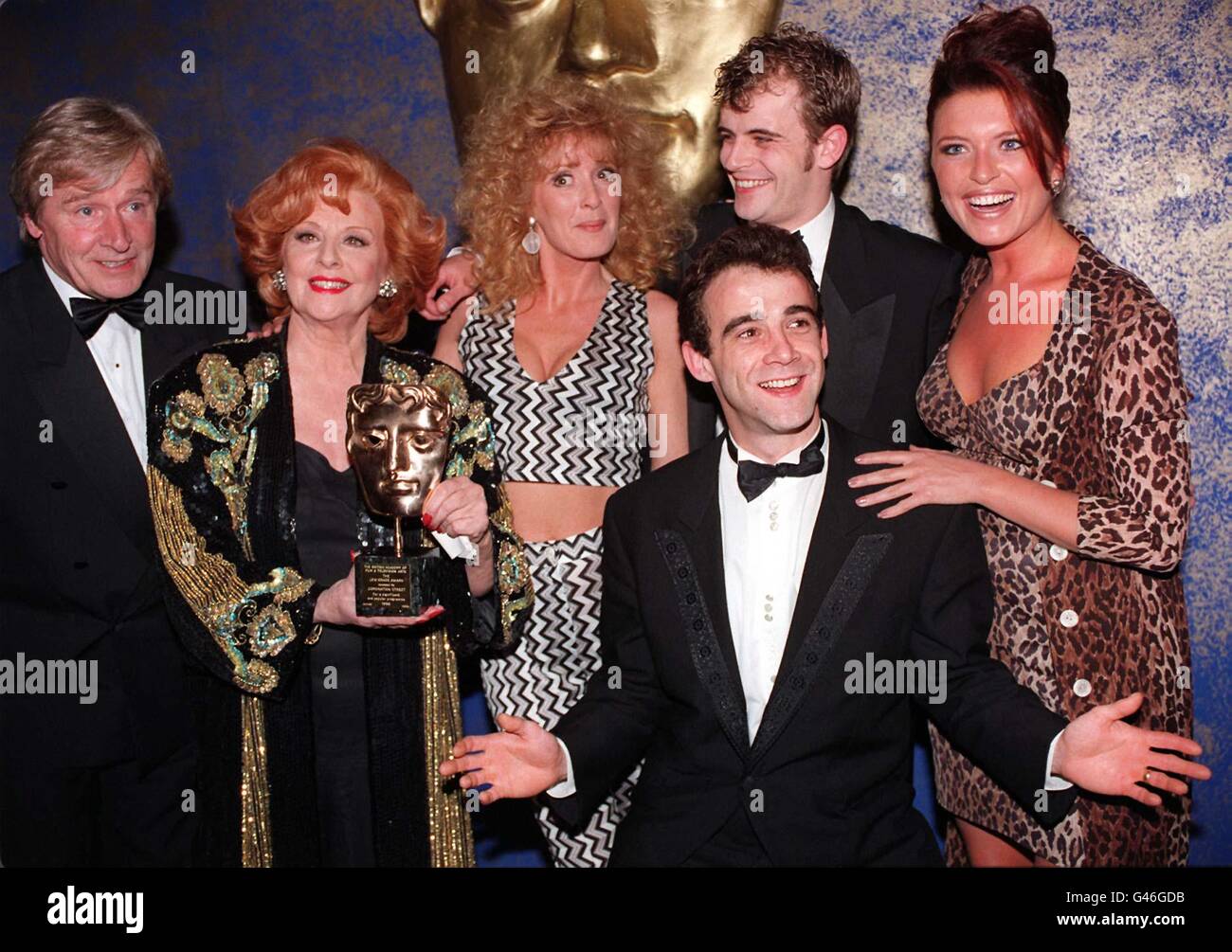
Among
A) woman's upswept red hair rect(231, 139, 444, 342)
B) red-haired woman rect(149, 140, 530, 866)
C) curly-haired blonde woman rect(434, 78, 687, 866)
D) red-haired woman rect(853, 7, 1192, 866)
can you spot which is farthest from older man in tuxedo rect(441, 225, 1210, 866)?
woman's upswept red hair rect(231, 139, 444, 342)

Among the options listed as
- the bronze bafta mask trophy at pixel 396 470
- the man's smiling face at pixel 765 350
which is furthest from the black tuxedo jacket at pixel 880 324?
the bronze bafta mask trophy at pixel 396 470

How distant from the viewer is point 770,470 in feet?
10.4

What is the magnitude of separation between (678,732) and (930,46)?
2.81m

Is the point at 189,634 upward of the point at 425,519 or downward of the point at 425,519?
downward

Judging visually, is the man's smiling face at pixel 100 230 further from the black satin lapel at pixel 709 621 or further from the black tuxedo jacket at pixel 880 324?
the black tuxedo jacket at pixel 880 324

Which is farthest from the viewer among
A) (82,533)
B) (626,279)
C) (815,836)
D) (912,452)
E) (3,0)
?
(3,0)

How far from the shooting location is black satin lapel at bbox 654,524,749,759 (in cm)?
306

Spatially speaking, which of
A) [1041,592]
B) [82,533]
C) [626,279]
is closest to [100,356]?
[82,533]

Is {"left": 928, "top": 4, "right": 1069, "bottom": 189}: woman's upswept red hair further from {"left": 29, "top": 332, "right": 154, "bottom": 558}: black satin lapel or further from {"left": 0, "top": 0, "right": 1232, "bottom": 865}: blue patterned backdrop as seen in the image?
{"left": 29, "top": 332, "right": 154, "bottom": 558}: black satin lapel

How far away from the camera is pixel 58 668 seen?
3725mm

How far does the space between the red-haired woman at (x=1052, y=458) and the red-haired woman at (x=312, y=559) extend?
1174mm

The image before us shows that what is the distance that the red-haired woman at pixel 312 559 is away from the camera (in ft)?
10.3

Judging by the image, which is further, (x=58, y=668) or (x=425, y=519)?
(x=58, y=668)

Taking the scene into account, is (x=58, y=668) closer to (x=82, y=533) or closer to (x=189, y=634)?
(x=82, y=533)
